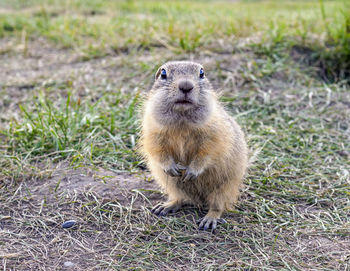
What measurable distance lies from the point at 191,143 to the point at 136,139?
1401 mm

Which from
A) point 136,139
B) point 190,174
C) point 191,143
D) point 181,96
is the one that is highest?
point 181,96

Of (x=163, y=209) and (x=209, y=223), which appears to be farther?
(x=163, y=209)

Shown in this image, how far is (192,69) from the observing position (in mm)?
3287

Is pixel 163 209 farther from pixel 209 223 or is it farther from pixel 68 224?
pixel 68 224

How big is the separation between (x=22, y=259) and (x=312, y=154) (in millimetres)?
2940

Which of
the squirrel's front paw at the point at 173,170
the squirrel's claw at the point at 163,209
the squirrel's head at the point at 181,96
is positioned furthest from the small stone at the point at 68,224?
the squirrel's head at the point at 181,96

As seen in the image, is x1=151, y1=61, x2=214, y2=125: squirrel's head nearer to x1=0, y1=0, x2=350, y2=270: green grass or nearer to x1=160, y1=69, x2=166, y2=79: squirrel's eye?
x1=160, y1=69, x2=166, y2=79: squirrel's eye

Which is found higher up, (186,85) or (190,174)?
(186,85)

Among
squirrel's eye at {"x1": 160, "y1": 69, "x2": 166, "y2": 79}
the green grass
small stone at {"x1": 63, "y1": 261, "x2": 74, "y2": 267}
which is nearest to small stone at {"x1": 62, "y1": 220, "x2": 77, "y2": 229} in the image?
the green grass

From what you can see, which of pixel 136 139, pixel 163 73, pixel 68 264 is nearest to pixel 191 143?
pixel 163 73

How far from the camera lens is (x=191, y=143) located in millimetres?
3250

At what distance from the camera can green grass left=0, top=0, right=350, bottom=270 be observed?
9.90 ft

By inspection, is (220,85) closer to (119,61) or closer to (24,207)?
(119,61)

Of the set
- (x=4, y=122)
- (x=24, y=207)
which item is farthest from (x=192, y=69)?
(x=4, y=122)
